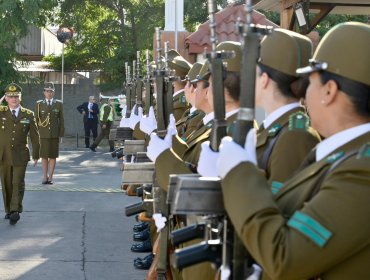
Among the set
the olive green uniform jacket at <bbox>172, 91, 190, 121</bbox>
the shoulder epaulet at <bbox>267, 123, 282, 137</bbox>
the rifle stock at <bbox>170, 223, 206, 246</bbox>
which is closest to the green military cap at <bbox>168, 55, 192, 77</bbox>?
the olive green uniform jacket at <bbox>172, 91, 190, 121</bbox>

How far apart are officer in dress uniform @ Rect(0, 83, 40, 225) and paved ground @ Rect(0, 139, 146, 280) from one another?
33 centimetres

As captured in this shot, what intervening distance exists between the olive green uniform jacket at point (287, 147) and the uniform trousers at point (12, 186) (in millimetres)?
7797

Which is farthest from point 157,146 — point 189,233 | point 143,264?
point 143,264

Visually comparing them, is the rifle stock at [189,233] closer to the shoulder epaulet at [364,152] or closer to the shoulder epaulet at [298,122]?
the shoulder epaulet at [298,122]

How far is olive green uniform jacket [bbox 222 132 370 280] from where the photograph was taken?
252cm

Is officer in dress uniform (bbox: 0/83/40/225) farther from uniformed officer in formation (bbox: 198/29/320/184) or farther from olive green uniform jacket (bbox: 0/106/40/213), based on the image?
uniformed officer in formation (bbox: 198/29/320/184)

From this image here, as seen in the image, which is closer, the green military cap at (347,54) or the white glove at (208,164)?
the green military cap at (347,54)

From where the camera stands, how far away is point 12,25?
2733 cm

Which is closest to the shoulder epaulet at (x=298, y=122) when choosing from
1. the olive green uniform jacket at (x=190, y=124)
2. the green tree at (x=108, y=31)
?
the olive green uniform jacket at (x=190, y=124)

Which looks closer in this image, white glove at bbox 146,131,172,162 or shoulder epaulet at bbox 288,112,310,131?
shoulder epaulet at bbox 288,112,310,131

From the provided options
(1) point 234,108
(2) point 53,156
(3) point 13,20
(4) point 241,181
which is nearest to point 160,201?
(1) point 234,108

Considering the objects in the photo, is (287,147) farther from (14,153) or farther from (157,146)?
(14,153)

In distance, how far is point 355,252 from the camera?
8.43 feet

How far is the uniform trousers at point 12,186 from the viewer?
11.1 m
